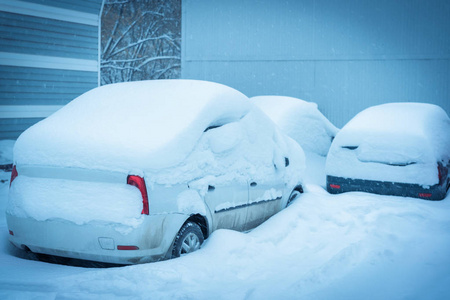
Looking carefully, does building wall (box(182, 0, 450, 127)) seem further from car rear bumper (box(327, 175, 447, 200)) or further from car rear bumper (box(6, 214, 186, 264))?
car rear bumper (box(6, 214, 186, 264))

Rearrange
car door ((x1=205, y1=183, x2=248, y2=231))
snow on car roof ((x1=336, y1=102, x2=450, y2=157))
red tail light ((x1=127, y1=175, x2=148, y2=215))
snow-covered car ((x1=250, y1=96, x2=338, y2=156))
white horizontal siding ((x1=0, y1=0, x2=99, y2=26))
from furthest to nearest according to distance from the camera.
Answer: white horizontal siding ((x1=0, y1=0, x2=99, y2=26)) < snow-covered car ((x1=250, y1=96, x2=338, y2=156)) < snow on car roof ((x1=336, y1=102, x2=450, y2=157)) < car door ((x1=205, y1=183, x2=248, y2=231)) < red tail light ((x1=127, y1=175, x2=148, y2=215))

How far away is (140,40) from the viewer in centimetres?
3244

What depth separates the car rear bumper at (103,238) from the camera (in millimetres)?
3830

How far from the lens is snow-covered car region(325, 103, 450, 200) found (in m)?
6.73

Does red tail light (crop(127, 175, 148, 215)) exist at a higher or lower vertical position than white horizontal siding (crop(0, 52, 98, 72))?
lower

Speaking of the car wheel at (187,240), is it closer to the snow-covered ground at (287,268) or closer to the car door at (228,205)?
the snow-covered ground at (287,268)

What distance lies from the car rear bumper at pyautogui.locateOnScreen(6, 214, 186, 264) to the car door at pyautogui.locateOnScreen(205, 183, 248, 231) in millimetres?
511

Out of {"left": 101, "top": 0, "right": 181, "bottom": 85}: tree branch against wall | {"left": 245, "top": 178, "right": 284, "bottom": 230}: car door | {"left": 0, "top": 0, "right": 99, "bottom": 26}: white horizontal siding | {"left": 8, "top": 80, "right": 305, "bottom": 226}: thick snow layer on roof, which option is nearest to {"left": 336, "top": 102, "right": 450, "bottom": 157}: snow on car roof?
{"left": 245, "top": 178, "right": 284, "bottom": 230}: car door

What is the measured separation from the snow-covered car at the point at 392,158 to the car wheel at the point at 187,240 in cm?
342

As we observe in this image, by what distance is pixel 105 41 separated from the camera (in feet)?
107

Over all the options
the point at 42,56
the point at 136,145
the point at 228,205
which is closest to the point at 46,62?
the point at 42,56

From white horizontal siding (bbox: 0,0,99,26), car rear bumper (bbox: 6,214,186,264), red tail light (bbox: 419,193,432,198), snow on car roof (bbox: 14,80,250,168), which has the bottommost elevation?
red tail light (bbox: 419,193,432,198)

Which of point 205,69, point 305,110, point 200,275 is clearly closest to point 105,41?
point 205,69

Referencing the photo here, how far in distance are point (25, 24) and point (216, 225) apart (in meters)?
9.41
